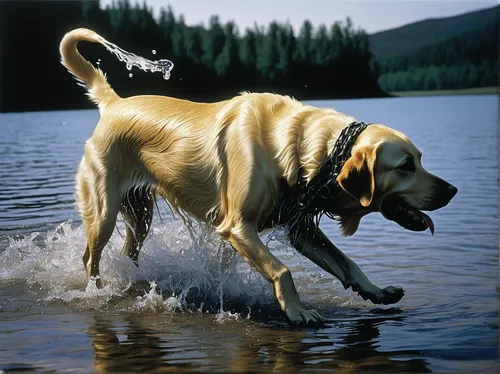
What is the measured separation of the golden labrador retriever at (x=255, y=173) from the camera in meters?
5.40

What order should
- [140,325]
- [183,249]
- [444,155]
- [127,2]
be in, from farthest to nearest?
[444,155] → [127,2] → [183,249] → [140,325]

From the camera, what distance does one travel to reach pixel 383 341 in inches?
209

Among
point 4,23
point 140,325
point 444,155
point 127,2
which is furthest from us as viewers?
point 444,155

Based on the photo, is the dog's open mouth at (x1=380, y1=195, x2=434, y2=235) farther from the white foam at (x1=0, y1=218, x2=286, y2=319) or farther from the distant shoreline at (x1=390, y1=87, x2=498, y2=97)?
the distant shoreline at (x1=390, y1=87, x2=498, y2=97)

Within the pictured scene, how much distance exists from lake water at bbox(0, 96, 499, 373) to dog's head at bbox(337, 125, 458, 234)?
849 millimetres

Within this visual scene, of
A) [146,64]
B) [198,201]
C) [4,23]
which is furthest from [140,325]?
[4,23]

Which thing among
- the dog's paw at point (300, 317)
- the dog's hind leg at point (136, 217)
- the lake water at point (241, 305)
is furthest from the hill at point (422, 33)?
the dog's paw at point (300, 317)

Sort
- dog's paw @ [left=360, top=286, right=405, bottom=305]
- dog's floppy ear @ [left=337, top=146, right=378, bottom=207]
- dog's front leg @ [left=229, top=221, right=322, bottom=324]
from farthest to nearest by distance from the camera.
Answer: dog's paw @ [left=360, top=286, right=405, bottom=305] < dog's front leg @ [left=229, top=221, right=322, bottom=324] < dog's floppy ear @ [left=337, top=146, right=378, bottom=207]

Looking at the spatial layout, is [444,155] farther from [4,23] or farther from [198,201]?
[198,201]

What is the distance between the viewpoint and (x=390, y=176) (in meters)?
5.36

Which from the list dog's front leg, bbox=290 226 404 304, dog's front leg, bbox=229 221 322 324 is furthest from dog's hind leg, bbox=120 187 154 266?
dog's front leg, bbox=290 226 404 304

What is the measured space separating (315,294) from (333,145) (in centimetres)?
162

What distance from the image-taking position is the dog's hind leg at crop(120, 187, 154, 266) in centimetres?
671

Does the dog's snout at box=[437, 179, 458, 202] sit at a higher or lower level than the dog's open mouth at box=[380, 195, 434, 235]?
higher
